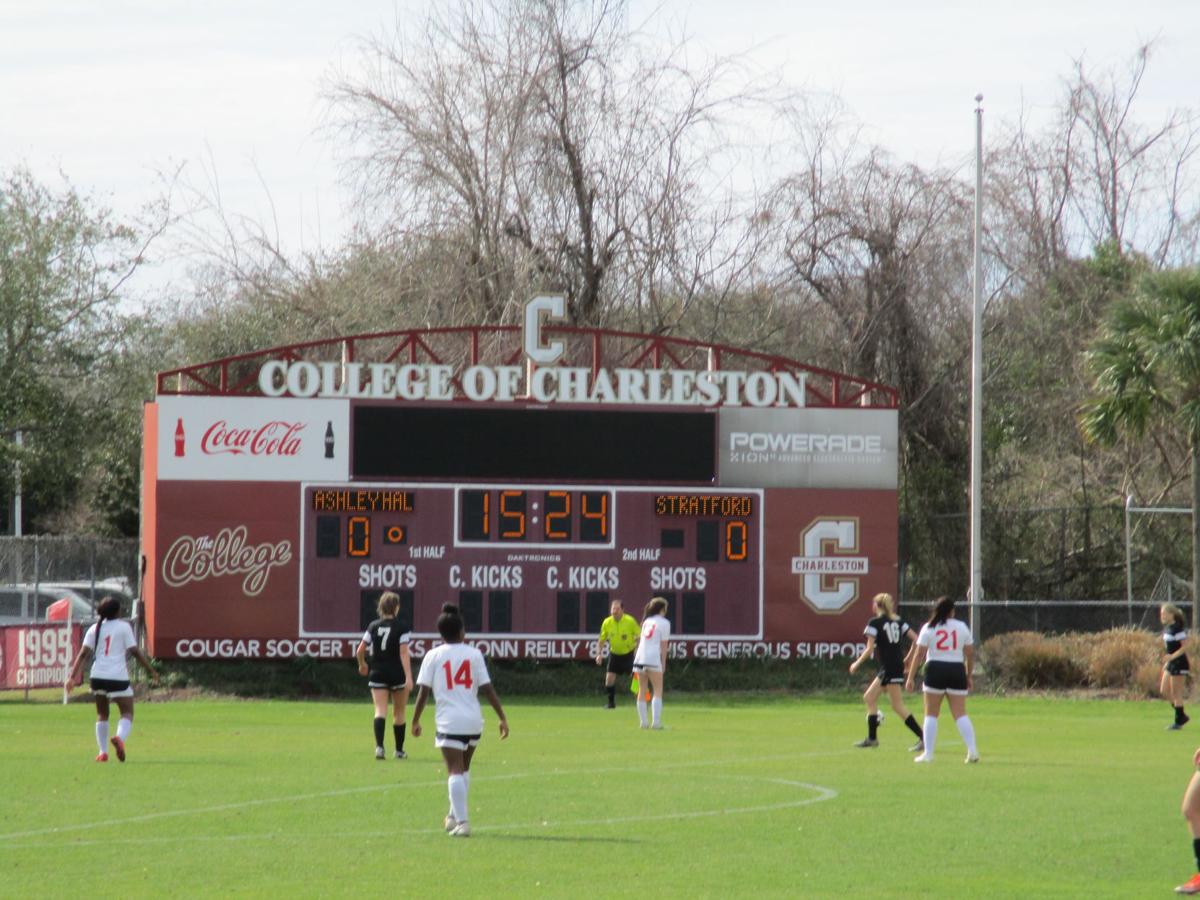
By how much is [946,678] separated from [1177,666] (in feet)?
25.1

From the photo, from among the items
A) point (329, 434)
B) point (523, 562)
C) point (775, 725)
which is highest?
point (329, 434)

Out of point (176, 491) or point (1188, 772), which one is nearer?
point (1188, 772)

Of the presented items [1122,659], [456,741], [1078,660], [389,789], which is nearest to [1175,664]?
[1122,659]

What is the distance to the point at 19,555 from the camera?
39.8 m

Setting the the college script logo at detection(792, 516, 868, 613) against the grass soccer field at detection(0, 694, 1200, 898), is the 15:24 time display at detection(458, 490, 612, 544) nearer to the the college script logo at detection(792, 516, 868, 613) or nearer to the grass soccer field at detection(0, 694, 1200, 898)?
the the college script logo at detection(792, 516, 868, 613)

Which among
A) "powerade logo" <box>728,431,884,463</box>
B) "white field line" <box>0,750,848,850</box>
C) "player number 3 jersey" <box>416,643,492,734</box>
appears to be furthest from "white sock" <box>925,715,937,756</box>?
"powerade logo" <box>728,431,884,463</box>

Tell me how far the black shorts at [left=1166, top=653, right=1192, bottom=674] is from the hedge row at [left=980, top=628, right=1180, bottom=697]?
5125 millimetres

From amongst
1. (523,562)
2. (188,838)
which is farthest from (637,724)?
(188,838)

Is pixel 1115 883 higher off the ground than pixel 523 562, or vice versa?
pixel 523 562

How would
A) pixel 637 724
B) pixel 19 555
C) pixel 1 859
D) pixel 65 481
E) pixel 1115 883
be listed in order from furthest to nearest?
pixel 65 481
pixel 19 555
pixel 637 724
pixel 1 859
pixel 1115 883

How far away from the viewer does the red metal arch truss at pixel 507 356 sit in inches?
1251

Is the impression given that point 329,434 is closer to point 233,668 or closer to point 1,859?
point 233,668

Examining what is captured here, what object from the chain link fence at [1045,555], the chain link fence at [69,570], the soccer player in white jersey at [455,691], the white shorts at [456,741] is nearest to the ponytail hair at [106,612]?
the soccer player in white jersey at [455,691]

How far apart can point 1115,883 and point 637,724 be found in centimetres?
1553
